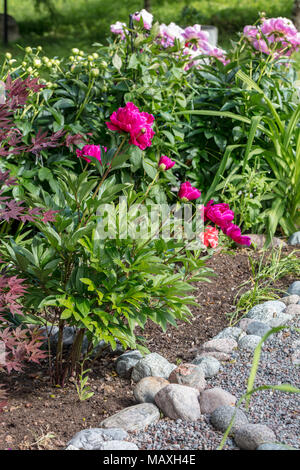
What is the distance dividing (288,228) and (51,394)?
2.07 meters

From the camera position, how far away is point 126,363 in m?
2.36

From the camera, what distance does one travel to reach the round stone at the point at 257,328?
263 centimetres

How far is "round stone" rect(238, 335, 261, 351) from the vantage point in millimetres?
2483

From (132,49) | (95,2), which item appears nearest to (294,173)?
(132,49)

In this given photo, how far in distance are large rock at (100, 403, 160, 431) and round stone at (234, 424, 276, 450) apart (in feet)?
1.01

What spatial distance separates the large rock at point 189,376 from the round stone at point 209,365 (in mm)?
A: 71

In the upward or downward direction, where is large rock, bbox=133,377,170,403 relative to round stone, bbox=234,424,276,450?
downward

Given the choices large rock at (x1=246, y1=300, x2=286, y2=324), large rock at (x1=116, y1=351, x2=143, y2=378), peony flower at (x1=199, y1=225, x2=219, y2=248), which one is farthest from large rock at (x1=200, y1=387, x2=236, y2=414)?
large rock at (x1=246, y1=300, x2=286, y2=324)

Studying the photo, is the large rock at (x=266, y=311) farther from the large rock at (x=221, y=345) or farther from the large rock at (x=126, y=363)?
the large rock at (x=126, y=363)

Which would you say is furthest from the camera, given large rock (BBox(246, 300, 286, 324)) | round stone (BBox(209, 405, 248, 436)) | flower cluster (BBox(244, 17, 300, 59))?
flower cluster (BBox(244, 17, 300, 59))

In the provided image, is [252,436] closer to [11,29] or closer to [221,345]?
Result: [221,345]

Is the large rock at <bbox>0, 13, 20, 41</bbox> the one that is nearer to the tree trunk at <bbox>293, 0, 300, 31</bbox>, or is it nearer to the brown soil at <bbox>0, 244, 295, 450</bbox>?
the tree trunk at <bbox>293, 0, 300, 31</bbox>

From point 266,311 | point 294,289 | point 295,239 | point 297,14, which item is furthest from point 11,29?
point 266,311

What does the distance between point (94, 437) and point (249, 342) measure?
0.89 m
